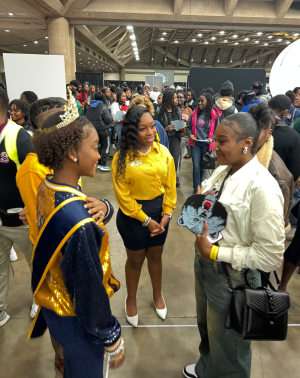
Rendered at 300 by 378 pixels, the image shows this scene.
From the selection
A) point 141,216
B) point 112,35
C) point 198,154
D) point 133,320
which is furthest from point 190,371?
point 112,35

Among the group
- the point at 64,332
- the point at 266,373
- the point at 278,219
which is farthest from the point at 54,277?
the point at 266,373

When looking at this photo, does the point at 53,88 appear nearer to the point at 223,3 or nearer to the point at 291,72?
the point at 291,72

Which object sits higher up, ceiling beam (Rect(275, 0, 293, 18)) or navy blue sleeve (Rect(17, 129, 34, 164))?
ceiling beam (Rect(275, 0, 293, 18))

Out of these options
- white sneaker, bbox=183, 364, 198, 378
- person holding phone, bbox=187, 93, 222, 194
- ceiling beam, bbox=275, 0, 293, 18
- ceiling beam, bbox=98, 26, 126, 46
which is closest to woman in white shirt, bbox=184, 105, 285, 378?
white sneaker, bbox=183, 364, 198, 378

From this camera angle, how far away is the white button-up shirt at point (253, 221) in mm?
1122

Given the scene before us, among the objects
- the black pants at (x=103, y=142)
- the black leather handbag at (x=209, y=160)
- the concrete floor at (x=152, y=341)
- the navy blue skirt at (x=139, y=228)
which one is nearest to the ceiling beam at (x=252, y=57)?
the black pants at (x=103, y=142)

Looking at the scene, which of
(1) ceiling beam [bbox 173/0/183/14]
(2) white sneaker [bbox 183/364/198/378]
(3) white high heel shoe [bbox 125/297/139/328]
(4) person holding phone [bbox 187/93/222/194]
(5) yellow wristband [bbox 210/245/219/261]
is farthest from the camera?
(1) ceiling beam [bbox 173/0/183/14]

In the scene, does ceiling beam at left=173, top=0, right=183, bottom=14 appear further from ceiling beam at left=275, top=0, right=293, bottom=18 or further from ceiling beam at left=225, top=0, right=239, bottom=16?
ceiling beam at left=275, top=0, right=293, bottom=18

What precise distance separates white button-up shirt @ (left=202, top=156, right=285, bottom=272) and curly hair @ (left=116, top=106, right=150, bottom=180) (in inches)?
34.2

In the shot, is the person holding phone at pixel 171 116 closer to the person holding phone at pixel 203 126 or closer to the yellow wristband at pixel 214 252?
the person holding phone at pixel 203 126

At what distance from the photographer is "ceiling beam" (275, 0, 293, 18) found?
1163 centimetres

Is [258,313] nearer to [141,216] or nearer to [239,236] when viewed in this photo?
[239,236]

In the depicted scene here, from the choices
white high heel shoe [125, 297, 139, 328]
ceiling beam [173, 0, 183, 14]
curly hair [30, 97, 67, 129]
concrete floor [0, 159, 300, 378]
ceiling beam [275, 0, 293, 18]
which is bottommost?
concrete floor [0, 159, 300, 378]

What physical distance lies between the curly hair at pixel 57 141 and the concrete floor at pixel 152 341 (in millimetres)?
1625
